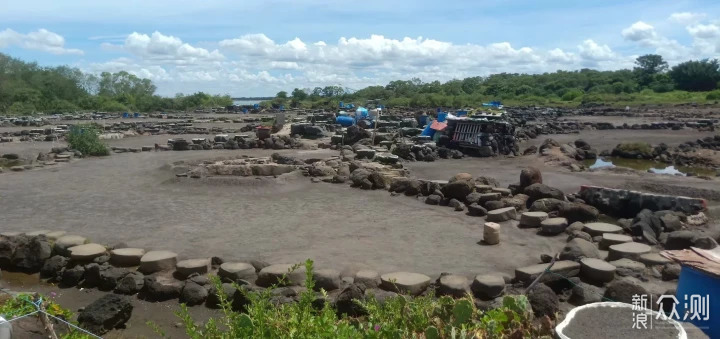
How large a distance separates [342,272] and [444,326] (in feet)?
12.7

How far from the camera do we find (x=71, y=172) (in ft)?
58.3

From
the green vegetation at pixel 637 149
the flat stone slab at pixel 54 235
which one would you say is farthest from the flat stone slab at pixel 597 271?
the green vegetation at pixel 637 149

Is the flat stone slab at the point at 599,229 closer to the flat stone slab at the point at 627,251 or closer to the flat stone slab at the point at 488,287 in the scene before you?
the flat stone slab at the point at 627,251

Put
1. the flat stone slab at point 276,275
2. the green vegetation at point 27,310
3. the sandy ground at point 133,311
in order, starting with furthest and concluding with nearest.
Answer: the flat stone slab at point 276,275 < the sandy ground at point 133,311 < the green vegetation at point 27,310

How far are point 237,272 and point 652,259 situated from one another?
590 cm

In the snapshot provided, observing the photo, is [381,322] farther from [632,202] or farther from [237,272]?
[632,202]

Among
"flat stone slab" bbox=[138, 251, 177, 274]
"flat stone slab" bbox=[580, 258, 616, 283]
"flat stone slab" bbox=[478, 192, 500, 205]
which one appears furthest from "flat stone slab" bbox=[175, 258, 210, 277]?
"flat stone slab" bbox=[478, 192, 500, 205]

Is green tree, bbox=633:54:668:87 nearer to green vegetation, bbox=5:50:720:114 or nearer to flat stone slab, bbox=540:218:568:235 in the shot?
green vegetation, bbox=5:50:720:114

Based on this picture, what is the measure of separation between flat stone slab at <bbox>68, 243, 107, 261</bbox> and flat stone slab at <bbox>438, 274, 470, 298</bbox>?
526 cm

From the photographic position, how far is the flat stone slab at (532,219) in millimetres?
10617

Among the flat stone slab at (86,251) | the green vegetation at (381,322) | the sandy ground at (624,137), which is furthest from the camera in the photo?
the sandy ground at (624,137)

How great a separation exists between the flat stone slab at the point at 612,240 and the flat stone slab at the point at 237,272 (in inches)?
222

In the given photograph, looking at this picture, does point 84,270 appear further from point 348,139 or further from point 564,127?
point 564,127

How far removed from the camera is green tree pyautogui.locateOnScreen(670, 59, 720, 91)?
69.4 metres
